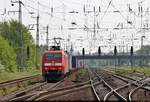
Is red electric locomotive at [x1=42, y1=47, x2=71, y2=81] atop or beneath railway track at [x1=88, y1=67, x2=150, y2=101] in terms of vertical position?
atop

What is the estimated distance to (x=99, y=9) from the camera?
3111 cm

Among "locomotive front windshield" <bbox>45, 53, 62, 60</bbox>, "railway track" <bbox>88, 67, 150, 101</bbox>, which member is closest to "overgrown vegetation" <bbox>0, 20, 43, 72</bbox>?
"locomotive front windshield" <bbox>45, 53, 62, 60</bbox>

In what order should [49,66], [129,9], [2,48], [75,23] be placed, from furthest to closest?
[2,48] → [75,23] → [129,9] → [49,66]

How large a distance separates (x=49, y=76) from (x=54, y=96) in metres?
11.5

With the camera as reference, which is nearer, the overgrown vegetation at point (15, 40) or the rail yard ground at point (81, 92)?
the rail yard ground at point (81, 92)

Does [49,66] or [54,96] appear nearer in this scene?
[54,96]

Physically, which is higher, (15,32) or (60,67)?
(15,32)

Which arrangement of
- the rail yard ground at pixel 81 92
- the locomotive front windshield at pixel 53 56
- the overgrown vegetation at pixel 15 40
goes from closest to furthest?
the rail yard ground at pixel 81 92
the locomotive front windshield at pixel 53 56
the overgrown vegetation at pixel 15 40

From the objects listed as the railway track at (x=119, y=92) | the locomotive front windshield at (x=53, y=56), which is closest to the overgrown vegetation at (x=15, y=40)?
the locomotive front windshield at (x=53, y=56)

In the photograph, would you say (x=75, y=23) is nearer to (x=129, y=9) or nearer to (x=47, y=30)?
(x=129, y=9)

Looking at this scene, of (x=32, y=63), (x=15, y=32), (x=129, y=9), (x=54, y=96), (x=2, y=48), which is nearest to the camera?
(x=54, y=96)

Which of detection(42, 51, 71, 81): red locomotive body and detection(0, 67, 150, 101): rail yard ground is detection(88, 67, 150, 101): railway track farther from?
detection(42, 51, 71, 81): red locomotive body

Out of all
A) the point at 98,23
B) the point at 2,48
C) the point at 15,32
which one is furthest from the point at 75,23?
the point at 15,32

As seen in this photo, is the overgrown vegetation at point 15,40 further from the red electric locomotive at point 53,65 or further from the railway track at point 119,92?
the railway track at point 119,92
